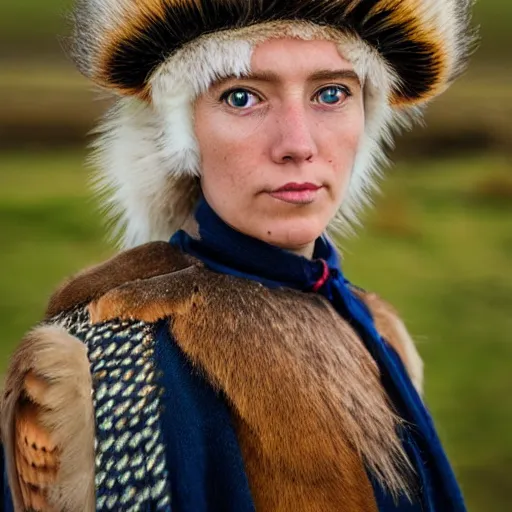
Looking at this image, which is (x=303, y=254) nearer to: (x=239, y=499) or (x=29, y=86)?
(x=239, y=499)

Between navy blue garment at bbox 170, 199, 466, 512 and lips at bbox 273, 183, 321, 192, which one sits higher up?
lips at bbox 273, 183, 321, 192

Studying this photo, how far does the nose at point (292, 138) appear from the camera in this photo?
3.76 ft

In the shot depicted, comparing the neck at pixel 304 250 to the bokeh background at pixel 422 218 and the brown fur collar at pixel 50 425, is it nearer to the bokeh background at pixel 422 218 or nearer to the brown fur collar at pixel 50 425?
the brown fur collar at pixel 50 425

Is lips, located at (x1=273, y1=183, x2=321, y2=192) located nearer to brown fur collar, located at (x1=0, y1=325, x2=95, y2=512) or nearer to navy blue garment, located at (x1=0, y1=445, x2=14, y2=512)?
brown fur collar, located at (x1=0, y1=325, x2=95, y2=512)

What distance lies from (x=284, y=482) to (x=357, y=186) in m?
0.51

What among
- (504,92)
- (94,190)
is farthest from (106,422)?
(504,92)

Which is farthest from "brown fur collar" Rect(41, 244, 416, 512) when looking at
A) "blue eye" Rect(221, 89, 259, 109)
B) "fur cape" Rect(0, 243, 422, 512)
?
"blue eye" Rect(221, 89, 259, 109)

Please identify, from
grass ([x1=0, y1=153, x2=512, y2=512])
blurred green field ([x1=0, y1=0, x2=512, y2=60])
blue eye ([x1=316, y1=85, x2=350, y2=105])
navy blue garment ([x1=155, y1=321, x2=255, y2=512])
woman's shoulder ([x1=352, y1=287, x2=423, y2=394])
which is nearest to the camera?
navy blue garment ([x1=155, y1=321, x2=255, y2=512])

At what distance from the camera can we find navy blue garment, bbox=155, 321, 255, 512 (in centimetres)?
108

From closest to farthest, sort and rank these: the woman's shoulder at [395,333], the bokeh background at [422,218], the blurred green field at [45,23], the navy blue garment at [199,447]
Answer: the navy blue garment at [199,447], the woman's shoulder at [395,333], the bokeh background at [422,218], the blurred green field at [45,23]

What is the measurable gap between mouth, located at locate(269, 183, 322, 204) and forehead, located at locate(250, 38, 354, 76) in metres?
0.14

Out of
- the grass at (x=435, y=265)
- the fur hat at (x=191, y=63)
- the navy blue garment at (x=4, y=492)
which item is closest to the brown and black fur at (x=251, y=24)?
the fur hat at (x=191, y=63)

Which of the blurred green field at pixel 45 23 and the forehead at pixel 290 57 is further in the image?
the blurred green field at pixel 45 23

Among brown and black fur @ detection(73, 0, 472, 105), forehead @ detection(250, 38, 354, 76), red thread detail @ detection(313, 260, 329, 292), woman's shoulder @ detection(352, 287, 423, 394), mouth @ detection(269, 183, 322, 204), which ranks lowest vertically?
woman's shoulder @ detection(352, 287, 423, 394)
